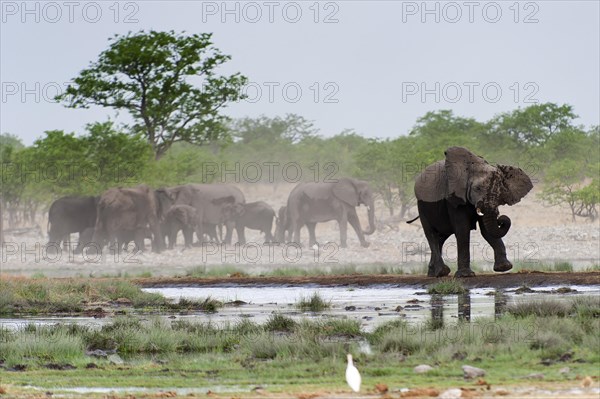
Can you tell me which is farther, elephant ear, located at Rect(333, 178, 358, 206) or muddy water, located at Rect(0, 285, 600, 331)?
elephant ear, located at Rect(333, 178, 358, 206)

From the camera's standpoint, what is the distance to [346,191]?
2482 inches

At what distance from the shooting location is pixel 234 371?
48.6 ft

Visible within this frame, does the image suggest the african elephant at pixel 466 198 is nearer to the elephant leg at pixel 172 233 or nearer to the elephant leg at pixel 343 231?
the elephant leg at pixel 343 231

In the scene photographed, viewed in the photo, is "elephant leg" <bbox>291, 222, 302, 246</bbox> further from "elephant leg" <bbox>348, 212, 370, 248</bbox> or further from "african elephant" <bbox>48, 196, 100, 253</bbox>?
"african elephant" <bbox>48, 196, 100, 253</bbox>

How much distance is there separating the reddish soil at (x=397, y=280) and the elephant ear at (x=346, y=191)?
84.0ft

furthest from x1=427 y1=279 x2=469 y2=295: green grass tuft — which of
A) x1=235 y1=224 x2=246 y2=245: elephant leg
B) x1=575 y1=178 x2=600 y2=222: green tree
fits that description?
x1=575 y1=178 x2=600 y2=222: green tree

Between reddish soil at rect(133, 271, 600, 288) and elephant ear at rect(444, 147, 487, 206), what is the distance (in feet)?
5.71

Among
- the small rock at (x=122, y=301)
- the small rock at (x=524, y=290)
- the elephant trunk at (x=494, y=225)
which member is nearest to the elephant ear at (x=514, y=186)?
the elephant trunk at (x=494, y=225)

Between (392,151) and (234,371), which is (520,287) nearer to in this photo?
(234,371)

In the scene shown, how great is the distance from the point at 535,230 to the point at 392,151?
19.5 meters

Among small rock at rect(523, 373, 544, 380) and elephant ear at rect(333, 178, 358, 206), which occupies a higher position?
elephant ear at rect(333, 178, 358, 206)

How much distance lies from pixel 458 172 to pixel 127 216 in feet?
110

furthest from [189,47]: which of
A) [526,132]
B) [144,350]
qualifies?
[144,350]

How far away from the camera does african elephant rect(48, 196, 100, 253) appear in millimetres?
62781
